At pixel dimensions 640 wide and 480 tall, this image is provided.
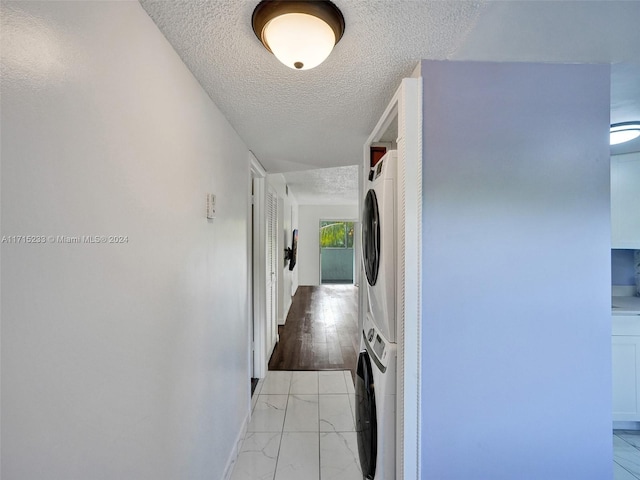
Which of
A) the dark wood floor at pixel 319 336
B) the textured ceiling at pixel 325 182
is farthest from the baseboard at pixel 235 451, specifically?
the textured ceiling at pixel 325 182

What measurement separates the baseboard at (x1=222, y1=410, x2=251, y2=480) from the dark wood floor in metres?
1.03

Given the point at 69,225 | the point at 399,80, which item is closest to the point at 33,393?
the point at 69,225

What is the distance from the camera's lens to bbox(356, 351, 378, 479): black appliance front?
1355mm

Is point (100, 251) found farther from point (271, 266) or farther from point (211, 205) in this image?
point (271, 266)

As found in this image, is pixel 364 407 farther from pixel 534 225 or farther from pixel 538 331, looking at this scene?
pixel 534 225

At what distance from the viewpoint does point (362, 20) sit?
94 centimetres

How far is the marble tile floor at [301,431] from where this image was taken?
1800 mm

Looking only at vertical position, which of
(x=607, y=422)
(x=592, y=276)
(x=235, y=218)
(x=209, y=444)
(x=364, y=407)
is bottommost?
(x=209, y=444)

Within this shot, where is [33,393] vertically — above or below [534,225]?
below

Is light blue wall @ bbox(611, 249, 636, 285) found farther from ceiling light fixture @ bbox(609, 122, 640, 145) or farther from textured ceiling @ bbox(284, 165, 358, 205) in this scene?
textured ceiling @ bbox(284, 165, 358, 205)

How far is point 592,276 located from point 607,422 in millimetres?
596

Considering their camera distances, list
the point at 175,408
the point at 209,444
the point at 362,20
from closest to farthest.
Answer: the point at 362,20 → the point at 175,408 → the point at 209,444

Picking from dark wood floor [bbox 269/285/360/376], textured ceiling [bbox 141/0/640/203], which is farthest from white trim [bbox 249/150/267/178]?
dark wood floor [bbox 269/285/360/376]

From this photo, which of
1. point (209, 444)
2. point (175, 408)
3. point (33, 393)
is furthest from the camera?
point (209, 444)
